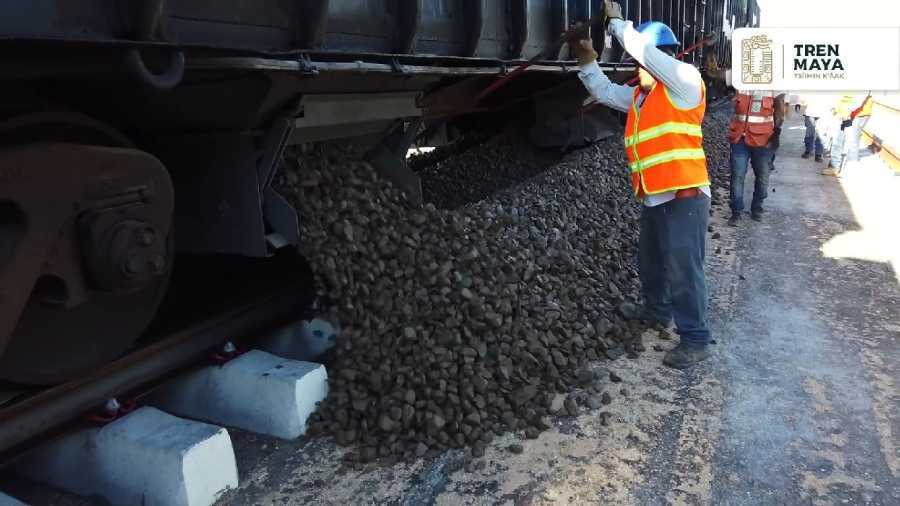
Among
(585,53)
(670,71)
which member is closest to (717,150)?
(585,53)

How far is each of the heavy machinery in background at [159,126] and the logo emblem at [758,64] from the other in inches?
235

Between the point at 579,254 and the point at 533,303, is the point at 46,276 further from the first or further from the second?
the point at 579,254

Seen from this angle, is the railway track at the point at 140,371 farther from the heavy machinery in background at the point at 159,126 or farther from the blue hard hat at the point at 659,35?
the blue hard hat at the point at 659,35

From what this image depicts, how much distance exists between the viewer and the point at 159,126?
2.93 metres

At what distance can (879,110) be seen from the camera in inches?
830

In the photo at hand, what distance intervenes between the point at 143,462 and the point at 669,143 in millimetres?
2955

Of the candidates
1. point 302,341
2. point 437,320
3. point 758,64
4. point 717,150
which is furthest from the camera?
point 717,150

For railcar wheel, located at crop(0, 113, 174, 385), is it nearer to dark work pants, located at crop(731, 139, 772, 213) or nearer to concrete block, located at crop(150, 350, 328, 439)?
concrete block, located at crop(150, 350, 328, 439)

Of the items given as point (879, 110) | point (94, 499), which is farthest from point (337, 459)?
point (879, 110)

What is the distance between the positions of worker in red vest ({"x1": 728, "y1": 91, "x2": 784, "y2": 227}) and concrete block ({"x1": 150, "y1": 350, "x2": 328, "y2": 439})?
17.7 feet

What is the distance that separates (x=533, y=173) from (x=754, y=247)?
92.6 inches

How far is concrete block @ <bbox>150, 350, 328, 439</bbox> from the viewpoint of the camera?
2.98 meters

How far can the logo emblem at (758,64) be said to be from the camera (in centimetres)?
866

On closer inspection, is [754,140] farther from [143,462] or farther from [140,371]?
[143,462]
